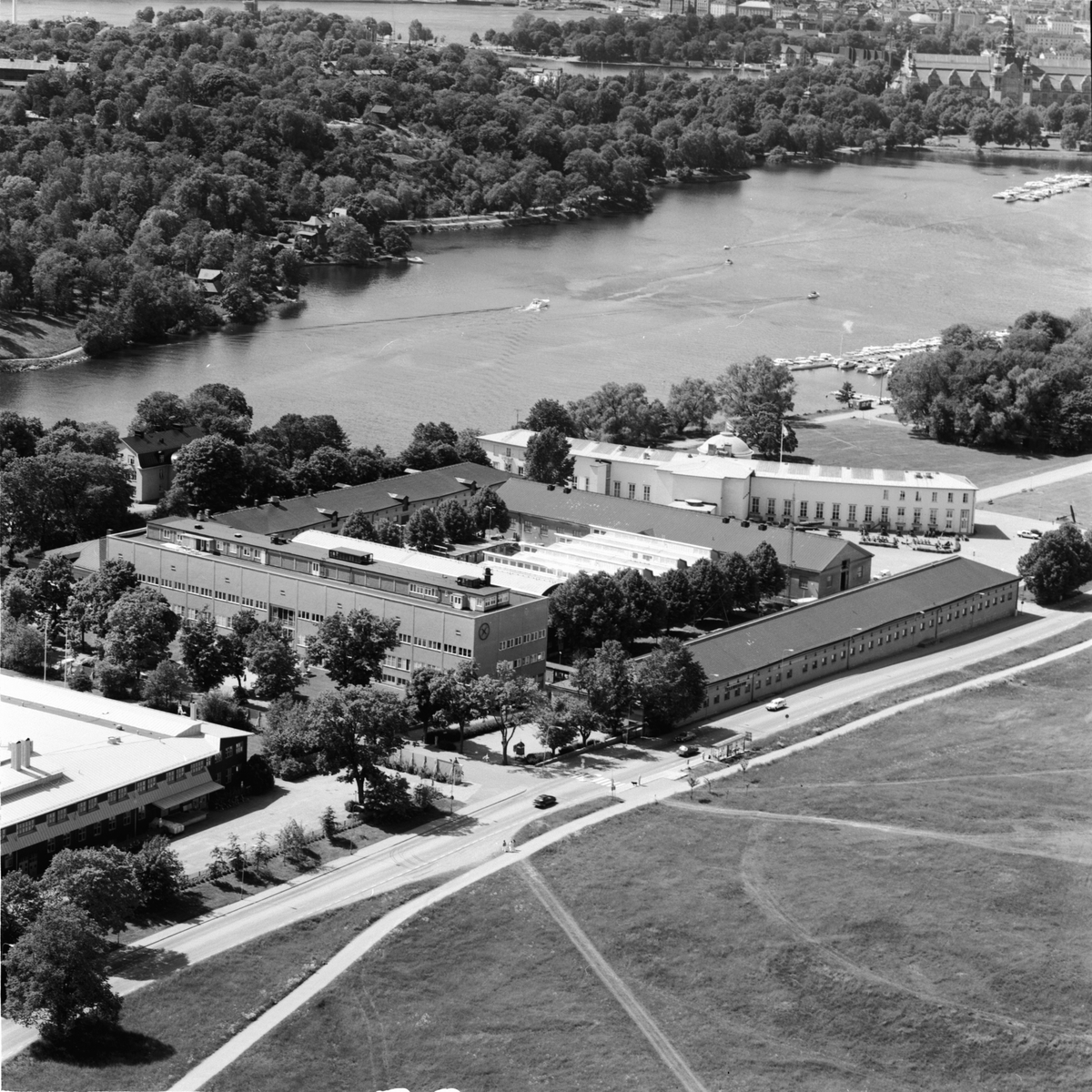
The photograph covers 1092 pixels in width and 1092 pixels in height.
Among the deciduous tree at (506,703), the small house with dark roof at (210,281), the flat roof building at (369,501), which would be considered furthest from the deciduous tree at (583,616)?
the small house with dark roof at (210,281)

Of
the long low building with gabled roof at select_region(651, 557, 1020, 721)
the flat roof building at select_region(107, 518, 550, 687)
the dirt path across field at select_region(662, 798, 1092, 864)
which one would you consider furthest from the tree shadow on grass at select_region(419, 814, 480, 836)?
the long low building with gabled roof at select_region(651, 557, 1020, 721)

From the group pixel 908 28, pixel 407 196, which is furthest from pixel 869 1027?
pixel 908 28

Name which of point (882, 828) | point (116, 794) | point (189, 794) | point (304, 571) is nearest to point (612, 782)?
point (882, 828)

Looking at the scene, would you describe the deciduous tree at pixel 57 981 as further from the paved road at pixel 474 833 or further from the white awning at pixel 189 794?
Answer: the white awning at pixel 189 794

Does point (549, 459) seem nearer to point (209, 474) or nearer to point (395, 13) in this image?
point (209, 474)

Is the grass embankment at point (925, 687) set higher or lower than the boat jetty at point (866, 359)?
lower

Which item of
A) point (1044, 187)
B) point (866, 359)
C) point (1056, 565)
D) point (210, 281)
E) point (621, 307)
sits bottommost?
point (1056, 565)

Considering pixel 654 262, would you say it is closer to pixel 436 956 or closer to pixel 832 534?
pixel 832 534
